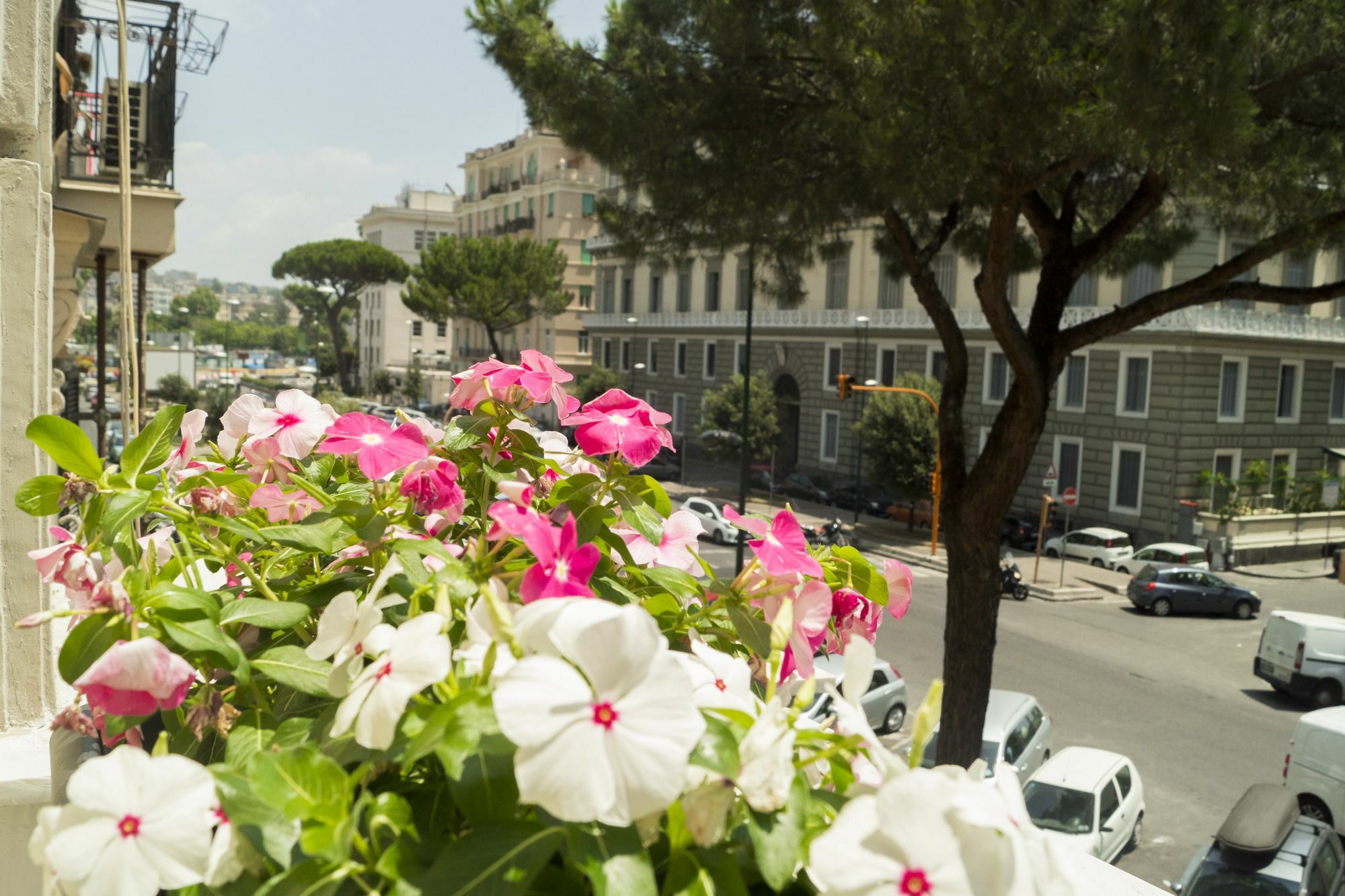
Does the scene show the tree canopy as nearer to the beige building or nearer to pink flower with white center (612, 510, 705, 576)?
the beige building

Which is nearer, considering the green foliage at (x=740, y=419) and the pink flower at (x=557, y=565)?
the pink flower at (x=557, y=565)

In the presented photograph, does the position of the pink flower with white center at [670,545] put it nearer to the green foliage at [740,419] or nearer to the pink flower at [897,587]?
the pink flower at [897,587]

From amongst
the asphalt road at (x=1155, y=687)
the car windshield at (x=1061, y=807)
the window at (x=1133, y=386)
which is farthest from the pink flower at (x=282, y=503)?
the window at (x=1133, y=386)

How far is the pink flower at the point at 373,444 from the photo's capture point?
1.23 meters

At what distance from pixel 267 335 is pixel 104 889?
147m

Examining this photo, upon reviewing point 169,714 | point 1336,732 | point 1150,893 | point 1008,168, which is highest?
point 1008,168

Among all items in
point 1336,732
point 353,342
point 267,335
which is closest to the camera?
point 1336,732

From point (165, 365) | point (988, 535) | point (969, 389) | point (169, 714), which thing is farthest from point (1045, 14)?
point (165, 365)

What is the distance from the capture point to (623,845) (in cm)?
73

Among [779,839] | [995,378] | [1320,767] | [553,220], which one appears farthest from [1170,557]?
[553,220]

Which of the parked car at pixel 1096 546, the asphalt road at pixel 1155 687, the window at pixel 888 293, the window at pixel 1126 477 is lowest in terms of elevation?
the asphalt road at pixel 1155 687

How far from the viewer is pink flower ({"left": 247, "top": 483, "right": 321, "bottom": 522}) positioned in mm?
1366

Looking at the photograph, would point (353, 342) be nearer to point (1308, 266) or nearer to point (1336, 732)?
point (1308, 266)

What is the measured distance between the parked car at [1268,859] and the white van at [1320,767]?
2.15 m
